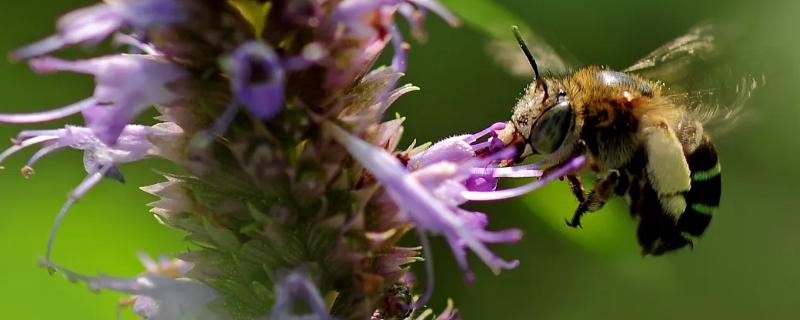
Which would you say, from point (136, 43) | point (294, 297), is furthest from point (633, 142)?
point (136, 43)

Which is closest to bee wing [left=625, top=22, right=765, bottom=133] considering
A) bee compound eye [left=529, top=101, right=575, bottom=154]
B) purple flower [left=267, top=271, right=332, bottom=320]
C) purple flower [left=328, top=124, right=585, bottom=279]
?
bee compound eye [left=529, top=101, right=575, bottom=154]

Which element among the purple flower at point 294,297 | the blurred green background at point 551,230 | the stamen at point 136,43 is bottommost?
the blurred green background at point 551,230

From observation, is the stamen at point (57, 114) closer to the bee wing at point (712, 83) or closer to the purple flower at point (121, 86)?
the purple flower at point (121, 86)

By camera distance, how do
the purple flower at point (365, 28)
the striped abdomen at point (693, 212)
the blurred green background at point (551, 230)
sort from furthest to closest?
1. the blurred green background at point (551, 230)
2. the striped abdomen at point (693, 212)
3. the purple flower at point (365, 28)

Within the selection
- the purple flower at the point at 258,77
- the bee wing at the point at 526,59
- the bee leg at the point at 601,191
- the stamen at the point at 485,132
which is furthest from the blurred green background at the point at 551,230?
the purple flower at the point at 258,77

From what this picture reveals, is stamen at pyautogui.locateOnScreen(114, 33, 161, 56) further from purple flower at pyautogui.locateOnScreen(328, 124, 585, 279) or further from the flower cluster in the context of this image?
purple flower at pyautogui.locateOnScreen(328, 124, 585, 279)

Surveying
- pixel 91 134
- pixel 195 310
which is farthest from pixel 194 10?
pixel 195 310
